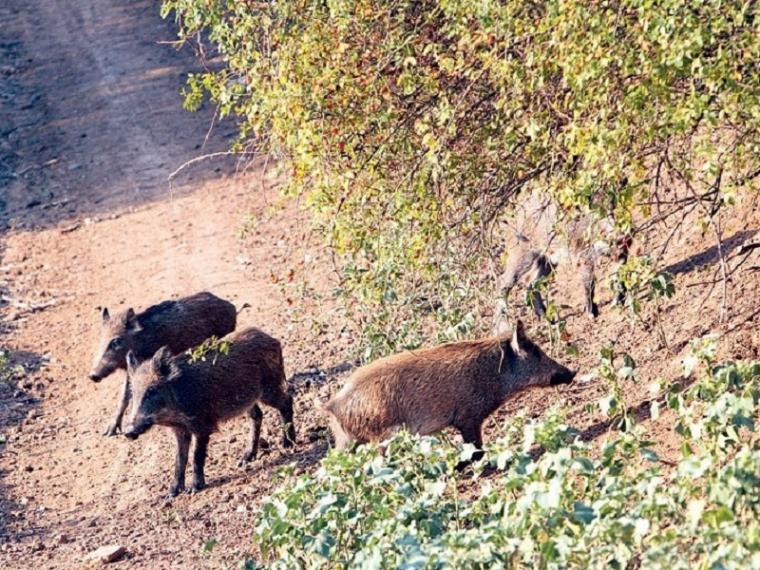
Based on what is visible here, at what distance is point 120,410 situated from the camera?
11125 millimetres

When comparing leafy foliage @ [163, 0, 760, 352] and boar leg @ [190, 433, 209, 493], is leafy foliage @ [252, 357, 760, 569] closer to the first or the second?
leafy foliage @ [163, 0, 760, 352]

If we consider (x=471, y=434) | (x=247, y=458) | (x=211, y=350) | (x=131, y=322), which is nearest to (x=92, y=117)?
(x=131, y=322)

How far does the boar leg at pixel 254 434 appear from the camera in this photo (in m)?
10.0

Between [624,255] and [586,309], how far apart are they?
521 millimetres

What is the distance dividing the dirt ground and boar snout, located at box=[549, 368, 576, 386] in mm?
Result: 256

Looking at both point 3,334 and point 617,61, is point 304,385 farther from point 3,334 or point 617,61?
point 617,61

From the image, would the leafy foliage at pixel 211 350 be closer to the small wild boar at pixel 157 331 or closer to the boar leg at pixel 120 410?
the boar leg at pixel 120 410

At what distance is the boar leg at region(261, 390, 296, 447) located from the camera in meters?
10.1

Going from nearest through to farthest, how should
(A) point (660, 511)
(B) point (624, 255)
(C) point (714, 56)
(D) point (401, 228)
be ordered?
(A) point (660, 511), (C) point (714, 56), (D) point (401, 228), (B) point (624, 255)

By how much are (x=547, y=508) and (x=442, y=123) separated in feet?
12.0

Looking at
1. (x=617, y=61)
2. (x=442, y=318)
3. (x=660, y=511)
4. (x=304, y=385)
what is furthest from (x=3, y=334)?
(x=660, y=511)

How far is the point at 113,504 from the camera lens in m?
9.52

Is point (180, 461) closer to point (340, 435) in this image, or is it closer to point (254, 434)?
point (254, 434)

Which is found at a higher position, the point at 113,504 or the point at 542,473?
the point at 542,473
